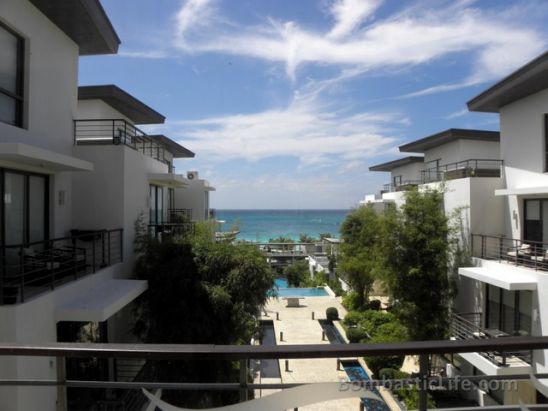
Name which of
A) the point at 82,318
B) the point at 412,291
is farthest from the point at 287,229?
the point at 82,318

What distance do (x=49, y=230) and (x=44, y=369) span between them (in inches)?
129

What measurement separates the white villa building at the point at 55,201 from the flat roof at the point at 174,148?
30.9 feet

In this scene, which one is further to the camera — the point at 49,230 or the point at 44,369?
the point at 49,230

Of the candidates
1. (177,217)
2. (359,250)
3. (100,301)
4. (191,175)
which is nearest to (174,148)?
(191,175)

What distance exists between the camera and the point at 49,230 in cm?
827

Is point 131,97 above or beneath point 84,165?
above

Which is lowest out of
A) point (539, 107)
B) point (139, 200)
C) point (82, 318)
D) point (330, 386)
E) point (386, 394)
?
point (386, 394)

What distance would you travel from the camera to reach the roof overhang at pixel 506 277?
35.0 feet

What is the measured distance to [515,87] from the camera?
12.0m

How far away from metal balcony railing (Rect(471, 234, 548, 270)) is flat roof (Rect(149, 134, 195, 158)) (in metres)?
15.1

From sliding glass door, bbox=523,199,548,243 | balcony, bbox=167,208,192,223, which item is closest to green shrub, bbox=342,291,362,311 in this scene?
sliding glass door, bbox=523,199,548,243

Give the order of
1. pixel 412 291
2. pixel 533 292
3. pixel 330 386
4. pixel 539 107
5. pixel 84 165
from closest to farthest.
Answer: pixel 330 386 < pixel 84 165 < pixel 533 292 < pixel 539 107 < pixel 412 291

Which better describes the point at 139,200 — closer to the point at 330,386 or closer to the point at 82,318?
the point at 82,318

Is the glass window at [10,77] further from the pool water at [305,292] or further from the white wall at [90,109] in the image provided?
the pool water at [305,292]
